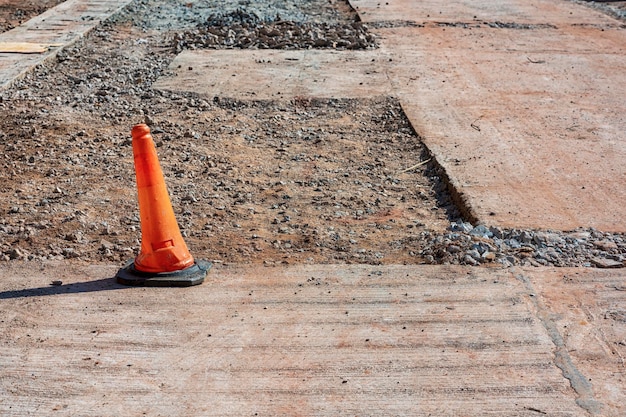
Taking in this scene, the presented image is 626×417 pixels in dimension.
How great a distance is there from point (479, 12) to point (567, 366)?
11.1m

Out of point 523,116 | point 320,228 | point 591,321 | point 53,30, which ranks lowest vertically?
point 53,30

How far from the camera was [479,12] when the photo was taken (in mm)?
14344

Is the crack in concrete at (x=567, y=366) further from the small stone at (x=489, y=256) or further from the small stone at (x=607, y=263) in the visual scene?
the small stone at (x=607, y=263)

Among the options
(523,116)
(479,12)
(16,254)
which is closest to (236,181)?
(16,254)

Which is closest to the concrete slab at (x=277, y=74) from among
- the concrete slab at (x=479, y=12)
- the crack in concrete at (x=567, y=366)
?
the concrete slab at (x=479, y=12)

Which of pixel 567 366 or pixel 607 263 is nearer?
pixel 567 366

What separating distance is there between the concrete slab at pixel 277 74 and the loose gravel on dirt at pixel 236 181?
27 centimetres

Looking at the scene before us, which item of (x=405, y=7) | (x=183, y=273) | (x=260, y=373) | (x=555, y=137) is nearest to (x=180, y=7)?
(x=405, y=7)

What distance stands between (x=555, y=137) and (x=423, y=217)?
2.31 metres

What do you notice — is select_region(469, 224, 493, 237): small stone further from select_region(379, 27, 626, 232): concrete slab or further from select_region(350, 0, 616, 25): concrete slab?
select_region(350, 0, 616, 25): concrete slab

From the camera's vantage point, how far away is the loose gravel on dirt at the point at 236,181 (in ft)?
18.0

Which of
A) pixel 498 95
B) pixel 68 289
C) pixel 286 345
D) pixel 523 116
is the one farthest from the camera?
pixel 498 95

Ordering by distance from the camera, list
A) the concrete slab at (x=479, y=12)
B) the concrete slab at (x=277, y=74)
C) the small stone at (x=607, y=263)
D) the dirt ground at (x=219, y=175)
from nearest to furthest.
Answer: the small stone at (x=607, y=263)
the dirt ground at (x=219, y=175)
the concrete slab at (x=277, y=74)
the concrete slab at (x=479, y=12)

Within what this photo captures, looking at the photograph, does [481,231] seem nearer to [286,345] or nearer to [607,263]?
[607,263]
